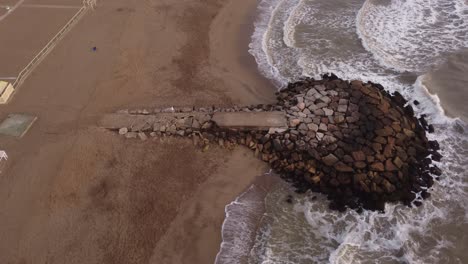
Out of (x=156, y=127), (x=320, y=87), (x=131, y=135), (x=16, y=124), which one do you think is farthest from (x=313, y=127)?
(x=16, y=124)

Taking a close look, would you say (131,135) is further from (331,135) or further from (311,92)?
(331,135)

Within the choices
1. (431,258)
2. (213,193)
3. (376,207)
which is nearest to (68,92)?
(213,193)

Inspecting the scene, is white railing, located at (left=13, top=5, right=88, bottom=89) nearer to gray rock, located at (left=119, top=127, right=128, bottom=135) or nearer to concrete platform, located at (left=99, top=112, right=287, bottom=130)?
concrete platform, located at (left=99, top=112, right=287, bottom=130)

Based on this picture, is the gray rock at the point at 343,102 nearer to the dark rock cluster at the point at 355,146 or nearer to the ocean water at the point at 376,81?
the dark rock cluster at the point at 355,146

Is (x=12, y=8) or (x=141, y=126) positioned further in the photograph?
(x=12, y=8)

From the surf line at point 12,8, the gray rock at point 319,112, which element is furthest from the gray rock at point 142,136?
the surf line at point 12,8

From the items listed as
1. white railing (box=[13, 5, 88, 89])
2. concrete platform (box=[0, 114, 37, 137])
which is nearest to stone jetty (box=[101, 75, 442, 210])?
concrete platform (box=[0, 114, 37, 137])
